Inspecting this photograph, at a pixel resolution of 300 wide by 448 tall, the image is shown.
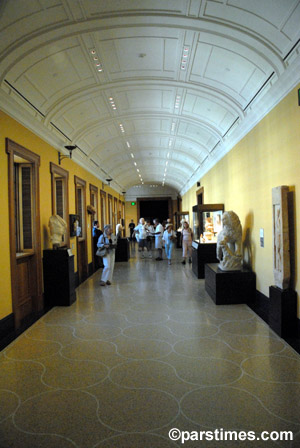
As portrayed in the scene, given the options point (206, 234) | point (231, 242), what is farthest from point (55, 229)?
point (206, 234)

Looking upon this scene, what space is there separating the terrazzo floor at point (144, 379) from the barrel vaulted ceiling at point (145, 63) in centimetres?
406

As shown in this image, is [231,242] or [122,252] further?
[122,252]

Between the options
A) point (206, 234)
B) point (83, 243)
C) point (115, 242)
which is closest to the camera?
point (115, 242)

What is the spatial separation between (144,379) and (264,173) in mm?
4540

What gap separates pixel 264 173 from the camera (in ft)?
20.6

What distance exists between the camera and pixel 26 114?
614cm

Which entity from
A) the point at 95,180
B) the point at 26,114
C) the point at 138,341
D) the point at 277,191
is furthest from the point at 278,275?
the point at 95,180

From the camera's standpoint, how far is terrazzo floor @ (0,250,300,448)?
271 cm

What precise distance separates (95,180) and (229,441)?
12.2 meters

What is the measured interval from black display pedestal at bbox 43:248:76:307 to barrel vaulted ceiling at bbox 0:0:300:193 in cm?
284

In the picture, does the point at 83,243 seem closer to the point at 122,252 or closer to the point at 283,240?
the point at 122,252

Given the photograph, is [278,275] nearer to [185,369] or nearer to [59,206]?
[185,369]

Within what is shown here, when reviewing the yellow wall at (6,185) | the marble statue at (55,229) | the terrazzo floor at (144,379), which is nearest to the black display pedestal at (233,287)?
the terrazzo floor at (144,379)

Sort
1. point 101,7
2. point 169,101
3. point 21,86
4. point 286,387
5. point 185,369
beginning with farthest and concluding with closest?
point 169,101, point 21,86, point 101,7, point 185,369, point 286,387
